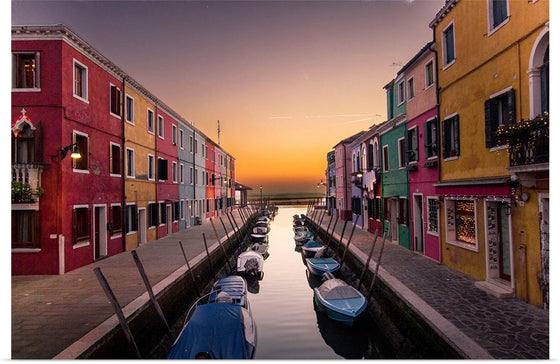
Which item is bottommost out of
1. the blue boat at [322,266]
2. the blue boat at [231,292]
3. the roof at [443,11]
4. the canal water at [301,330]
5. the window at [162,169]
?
the canal water at [301,330]

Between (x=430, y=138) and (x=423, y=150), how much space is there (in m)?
0.79

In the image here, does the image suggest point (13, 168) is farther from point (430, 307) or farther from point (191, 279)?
→ point (430, 307)

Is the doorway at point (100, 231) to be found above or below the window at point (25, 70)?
below

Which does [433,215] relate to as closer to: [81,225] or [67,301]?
[67,301]

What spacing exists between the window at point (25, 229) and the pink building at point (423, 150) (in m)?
15.1

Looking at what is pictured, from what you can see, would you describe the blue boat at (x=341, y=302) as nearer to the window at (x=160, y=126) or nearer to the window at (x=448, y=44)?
the window at (x=448, y=44)

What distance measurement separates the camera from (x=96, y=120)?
14883mm

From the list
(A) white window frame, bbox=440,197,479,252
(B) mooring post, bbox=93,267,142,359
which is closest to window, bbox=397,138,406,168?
(A) white window frame, bbox=440,197,479,252

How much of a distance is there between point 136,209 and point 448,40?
17.2m

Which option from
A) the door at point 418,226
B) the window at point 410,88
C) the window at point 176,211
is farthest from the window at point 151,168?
the door at point 418,226

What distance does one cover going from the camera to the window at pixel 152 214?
20.8m

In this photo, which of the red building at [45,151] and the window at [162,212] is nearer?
the red building at [45,151]

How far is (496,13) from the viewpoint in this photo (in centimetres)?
931
